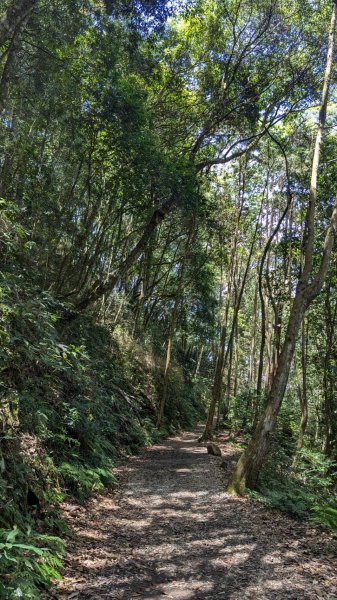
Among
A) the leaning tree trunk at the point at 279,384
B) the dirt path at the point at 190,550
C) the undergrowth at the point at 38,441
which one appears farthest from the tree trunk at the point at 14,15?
the dirt path at the point at 190,550

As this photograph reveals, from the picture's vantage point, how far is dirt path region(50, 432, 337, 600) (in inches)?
159

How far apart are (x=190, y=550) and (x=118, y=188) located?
9.48 m

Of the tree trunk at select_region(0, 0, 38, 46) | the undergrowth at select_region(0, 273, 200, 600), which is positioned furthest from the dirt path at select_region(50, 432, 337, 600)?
the tree trunk at select_region(0, 0, 38, 46)

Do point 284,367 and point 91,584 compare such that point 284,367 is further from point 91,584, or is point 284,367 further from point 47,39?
point 47,39

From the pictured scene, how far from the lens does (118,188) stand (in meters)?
11.9

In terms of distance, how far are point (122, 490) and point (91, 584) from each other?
3.72 metres

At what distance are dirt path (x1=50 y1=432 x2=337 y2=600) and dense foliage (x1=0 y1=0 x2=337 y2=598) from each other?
428 mm

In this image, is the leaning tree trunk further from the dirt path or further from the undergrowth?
the undergrowth

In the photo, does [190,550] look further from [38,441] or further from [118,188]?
[118,188]

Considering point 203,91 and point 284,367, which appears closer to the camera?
point 284,367

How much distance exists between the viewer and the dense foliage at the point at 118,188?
5.41 m

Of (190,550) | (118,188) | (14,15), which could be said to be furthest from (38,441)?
(118,188)

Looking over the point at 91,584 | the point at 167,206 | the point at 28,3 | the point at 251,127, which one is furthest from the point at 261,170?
the point at 91,584

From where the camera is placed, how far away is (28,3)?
735 cm
